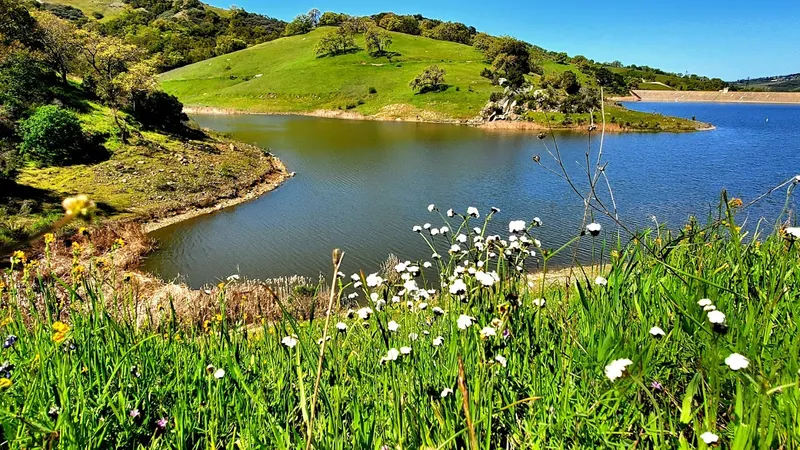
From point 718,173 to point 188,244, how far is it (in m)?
29.2

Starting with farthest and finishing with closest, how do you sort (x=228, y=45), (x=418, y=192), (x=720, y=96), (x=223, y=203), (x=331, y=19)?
(x=331, y=19)
(x=720, y=96)
(x=228, y=45)
(x=418, y=192)
(x=223, y=203)

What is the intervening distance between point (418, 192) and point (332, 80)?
63.9m

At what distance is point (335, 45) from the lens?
97.3m

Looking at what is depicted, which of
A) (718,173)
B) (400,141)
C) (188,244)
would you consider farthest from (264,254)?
(400,141)

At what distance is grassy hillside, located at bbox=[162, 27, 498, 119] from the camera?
67.9 metres

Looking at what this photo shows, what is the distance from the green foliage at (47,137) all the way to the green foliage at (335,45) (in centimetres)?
8082

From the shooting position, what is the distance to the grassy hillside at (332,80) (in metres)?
67.9

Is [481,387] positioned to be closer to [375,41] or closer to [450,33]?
[375,41]

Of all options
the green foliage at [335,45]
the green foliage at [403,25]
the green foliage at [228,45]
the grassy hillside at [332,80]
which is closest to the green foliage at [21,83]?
the grassy hillside at [332,80]

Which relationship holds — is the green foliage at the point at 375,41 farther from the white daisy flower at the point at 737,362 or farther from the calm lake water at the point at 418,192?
the white daisy flower at the point at 737,362

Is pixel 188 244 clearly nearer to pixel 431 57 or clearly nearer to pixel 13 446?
pixel 13 446

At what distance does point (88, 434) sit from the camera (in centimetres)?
200

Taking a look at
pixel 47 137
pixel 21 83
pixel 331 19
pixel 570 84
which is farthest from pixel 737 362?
pixel 331 19

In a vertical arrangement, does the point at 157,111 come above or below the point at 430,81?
below
